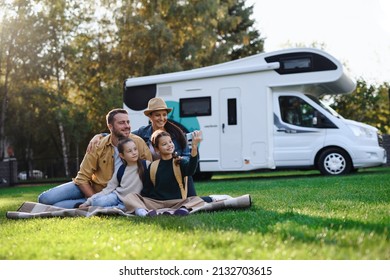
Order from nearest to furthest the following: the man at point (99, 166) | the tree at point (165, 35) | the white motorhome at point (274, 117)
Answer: the man at point (99, 166), the white motorhome at point (274, 117), the tree at point (165, 35)

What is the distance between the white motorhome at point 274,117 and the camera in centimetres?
1219

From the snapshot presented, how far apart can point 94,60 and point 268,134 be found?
15.5m

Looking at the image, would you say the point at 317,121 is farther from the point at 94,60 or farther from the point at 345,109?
the point at 94,60

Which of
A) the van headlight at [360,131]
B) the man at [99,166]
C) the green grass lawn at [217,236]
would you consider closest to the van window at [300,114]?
the van headlight at [360,131]

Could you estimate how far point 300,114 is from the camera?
40.7ft

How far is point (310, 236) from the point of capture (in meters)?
3.41

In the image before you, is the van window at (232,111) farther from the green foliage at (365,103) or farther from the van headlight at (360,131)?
the green foliage at (365,103)

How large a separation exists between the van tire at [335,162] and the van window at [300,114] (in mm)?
572

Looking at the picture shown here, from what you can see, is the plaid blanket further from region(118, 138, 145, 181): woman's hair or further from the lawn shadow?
region(118, 138, 145, 181): woman's hair

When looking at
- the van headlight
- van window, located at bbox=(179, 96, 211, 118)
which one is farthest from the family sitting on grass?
the van headlight

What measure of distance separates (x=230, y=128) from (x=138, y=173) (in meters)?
7.04

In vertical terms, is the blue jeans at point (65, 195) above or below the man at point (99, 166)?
below

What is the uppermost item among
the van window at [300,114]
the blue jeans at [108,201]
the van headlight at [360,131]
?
the van window at [300,114]

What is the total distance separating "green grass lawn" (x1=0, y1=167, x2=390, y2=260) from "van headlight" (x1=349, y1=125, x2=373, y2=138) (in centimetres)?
666
